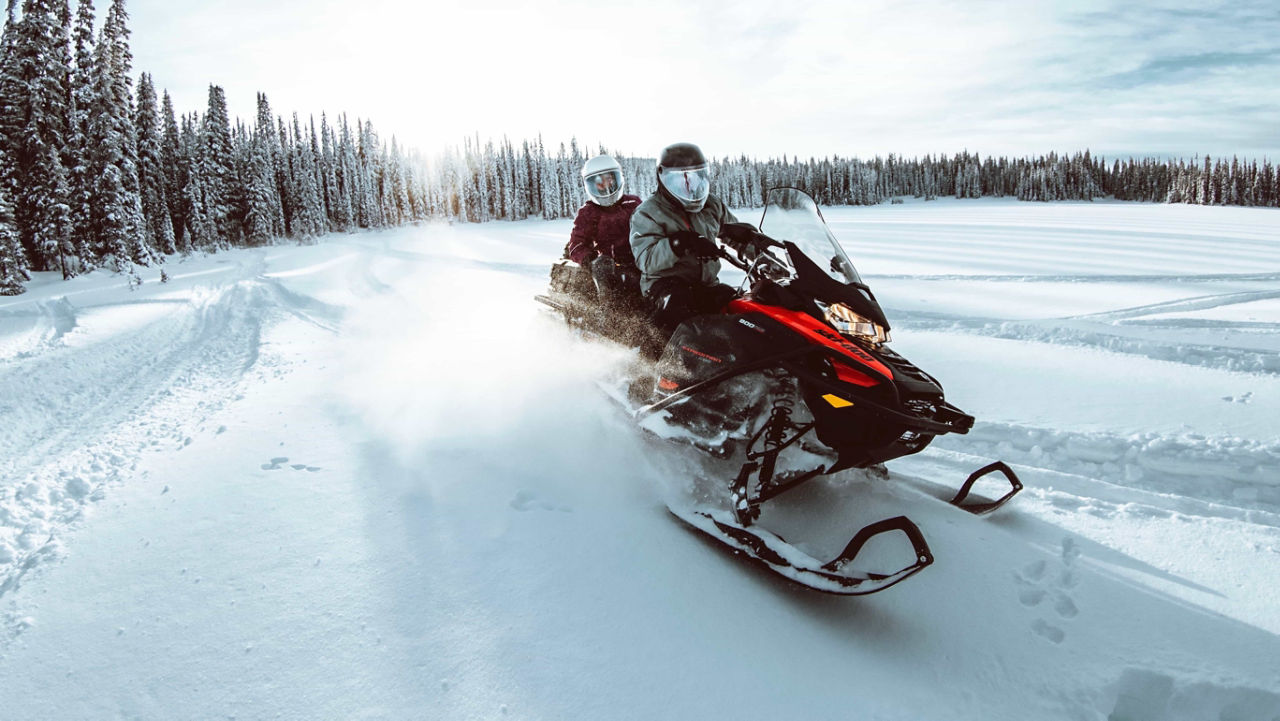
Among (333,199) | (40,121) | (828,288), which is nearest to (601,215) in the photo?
(828,288)

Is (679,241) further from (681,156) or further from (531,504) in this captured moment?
(531,504)

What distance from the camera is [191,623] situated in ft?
7.82

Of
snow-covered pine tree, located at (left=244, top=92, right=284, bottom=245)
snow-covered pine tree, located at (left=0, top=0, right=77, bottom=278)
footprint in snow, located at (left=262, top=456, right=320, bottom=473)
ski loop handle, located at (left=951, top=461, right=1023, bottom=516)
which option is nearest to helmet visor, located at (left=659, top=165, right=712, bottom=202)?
ski loop handle, located at (left=951, top=461, right=1023, bottom=516)

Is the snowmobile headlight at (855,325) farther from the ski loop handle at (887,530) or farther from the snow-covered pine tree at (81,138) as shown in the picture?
the snow-covered pine tree at (81,138)

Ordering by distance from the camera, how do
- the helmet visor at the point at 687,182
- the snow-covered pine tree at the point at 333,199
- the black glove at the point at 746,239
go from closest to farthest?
the black glove at the point at 746,239, the helmet visor at the point at 687,182, the snow-covered pine tree at the point at 333,199

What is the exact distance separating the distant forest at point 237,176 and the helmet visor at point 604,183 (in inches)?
661

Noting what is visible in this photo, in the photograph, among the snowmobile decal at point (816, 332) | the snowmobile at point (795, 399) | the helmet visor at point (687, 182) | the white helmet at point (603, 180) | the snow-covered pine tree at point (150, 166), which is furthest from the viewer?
the snow-covered pine tree at point (150, 166)

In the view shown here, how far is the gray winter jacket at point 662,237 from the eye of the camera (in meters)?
4.11

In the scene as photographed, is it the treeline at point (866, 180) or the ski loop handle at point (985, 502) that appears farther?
the treeline at point (866, 180)

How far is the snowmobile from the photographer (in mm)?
2801

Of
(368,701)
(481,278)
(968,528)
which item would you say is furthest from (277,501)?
(481,278)

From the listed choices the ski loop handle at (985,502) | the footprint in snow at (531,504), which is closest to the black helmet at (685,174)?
the footprint in snow at (531,504)

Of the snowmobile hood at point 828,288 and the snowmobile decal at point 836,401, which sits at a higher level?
the snowmobile hood at point 828,288

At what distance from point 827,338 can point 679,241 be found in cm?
118
